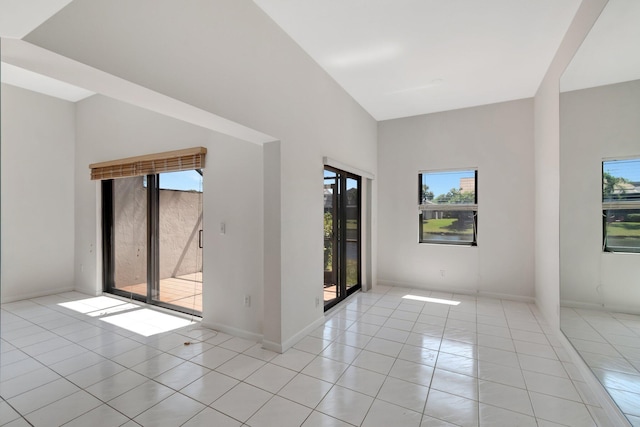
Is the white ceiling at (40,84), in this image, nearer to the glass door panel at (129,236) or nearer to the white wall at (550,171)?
the glass door panel at (129,236)

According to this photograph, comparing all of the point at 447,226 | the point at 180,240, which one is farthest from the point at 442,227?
the point at 180,240

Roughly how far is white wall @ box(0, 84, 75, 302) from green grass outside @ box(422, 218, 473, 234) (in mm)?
6240

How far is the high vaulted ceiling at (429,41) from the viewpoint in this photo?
229 centimetres

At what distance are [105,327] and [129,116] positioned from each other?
9.58 feet

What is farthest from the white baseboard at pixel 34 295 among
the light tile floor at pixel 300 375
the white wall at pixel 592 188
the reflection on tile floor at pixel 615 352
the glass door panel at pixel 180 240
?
the white wall at pixel 592 188

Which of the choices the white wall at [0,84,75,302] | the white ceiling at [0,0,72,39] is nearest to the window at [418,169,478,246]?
the white ceiling at [0,0,72,39]

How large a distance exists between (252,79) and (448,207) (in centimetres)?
377

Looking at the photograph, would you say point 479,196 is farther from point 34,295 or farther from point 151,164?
point 34,295

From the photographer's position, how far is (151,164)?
A: 3.68m

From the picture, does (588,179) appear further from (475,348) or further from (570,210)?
(475,348)

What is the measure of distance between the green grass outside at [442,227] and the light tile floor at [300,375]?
146cm

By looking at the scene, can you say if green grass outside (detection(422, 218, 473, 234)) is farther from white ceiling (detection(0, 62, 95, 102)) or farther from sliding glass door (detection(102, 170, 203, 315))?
white ceiling (detection(0, 62, 95, 102))

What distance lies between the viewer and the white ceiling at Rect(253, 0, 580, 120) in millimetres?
2289

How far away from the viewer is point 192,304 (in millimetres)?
3619
